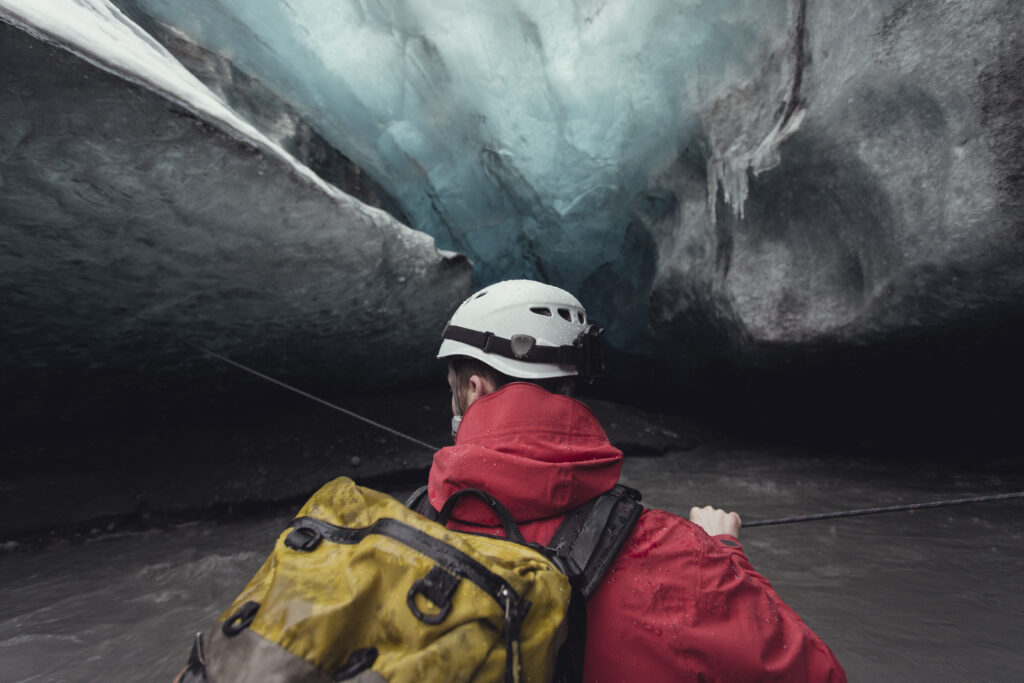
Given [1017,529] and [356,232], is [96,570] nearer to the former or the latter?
[356,232]

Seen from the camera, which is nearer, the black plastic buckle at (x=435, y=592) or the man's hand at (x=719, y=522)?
the black plastic buckle at (x=435, y=592)

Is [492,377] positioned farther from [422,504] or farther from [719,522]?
[719,522]

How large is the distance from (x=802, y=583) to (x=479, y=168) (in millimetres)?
5202

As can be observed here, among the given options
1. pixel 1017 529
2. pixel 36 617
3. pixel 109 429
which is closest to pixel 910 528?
pixel 1017 529

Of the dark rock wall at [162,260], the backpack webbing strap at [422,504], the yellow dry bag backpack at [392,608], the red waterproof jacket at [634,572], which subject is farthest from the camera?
the dark rock wall at [162,260]

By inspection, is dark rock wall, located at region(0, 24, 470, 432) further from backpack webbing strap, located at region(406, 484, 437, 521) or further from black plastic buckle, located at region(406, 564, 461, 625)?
black plastic buckle, located at region(406, 564, 461, 625)

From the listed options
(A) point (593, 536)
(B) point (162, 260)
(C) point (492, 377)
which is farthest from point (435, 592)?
(B) point (162, 260)

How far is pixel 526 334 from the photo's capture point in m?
1.25

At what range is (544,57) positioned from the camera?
5.22m

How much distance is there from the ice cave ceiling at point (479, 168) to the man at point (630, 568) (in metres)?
2.40

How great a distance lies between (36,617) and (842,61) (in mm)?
5390

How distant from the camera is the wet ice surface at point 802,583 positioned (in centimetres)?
191

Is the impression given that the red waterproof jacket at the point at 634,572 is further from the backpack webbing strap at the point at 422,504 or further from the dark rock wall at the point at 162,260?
the dark rock wall at the point at 162,260

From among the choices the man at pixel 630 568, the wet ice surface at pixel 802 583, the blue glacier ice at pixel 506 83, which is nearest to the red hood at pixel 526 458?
the man at pixel 630 568
